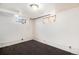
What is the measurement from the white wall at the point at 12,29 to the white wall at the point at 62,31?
0.21 metres

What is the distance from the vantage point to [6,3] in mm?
1035

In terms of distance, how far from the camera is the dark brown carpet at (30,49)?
3.92 feet

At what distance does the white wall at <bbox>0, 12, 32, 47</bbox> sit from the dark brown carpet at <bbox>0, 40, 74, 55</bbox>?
0.13 meters

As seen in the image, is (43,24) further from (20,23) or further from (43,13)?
(20,23)

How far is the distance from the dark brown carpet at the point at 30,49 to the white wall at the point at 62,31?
4.6 inches

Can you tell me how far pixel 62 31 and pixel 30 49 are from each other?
93cm

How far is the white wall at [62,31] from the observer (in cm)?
145

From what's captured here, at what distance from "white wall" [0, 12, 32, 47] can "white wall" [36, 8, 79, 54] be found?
0.68ft

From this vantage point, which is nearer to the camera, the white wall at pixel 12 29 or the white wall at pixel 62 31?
the white wall at pixel 12 29

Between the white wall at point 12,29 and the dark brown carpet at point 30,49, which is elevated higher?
the white wall at point 12,29

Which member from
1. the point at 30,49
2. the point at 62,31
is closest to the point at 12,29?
the point at 30,49

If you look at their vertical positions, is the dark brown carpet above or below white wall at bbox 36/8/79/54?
below

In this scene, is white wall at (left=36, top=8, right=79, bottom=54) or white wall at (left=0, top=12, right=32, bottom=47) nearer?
white wall at (left=0, top=12, right=32, bottom=47)

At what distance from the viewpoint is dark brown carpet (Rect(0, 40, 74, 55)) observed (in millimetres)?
1195
